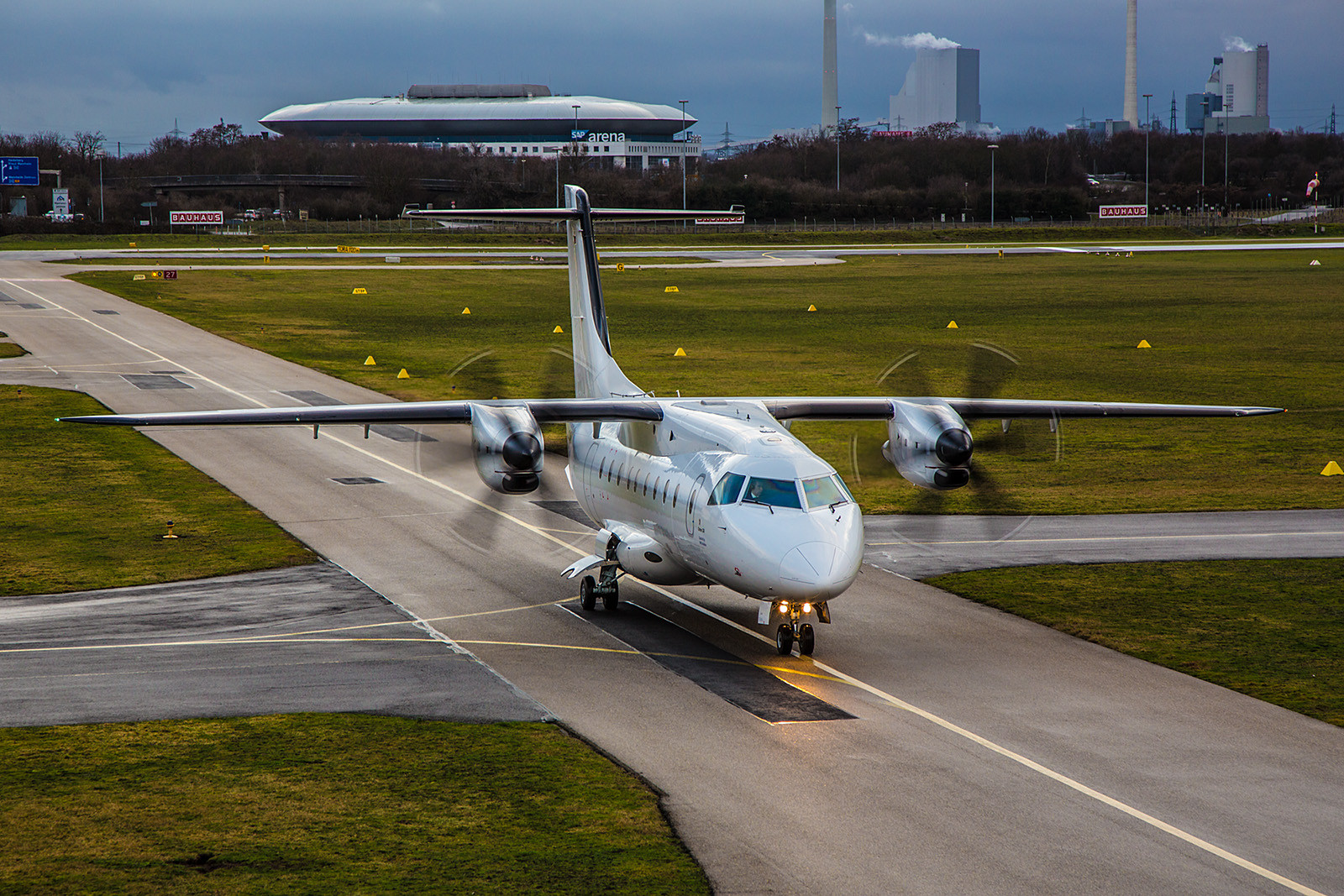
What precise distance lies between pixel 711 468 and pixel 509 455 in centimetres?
342

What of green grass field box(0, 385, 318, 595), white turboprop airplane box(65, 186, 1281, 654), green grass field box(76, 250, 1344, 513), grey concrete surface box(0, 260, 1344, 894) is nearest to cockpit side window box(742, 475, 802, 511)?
white turboprop airplane box(65, 186, 1281, 654)

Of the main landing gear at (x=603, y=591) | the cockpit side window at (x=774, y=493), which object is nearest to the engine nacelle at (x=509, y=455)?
the main landing gear at (x=603, y=591)

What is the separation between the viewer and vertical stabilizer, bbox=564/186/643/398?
2733 cm

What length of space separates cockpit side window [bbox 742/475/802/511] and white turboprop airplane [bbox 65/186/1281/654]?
0.02 metres

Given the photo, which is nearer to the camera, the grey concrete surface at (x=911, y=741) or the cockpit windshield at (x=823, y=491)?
the grey concrete surface at (x=911, y=741)

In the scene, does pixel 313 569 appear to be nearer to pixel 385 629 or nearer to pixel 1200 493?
pixel 385 629

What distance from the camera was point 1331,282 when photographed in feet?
295

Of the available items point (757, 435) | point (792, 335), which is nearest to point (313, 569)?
point (757, 435)

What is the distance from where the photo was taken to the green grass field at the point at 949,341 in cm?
3531

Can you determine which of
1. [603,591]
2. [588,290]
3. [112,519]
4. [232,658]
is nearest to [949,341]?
[588,290]

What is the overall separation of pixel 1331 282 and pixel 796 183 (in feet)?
369

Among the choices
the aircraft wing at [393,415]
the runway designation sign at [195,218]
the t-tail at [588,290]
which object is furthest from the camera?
the runway designation sign at [195,218]

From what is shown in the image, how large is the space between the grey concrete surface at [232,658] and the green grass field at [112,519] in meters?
1.33

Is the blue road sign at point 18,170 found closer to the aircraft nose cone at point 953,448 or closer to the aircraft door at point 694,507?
the aircraft door at point 694,507
